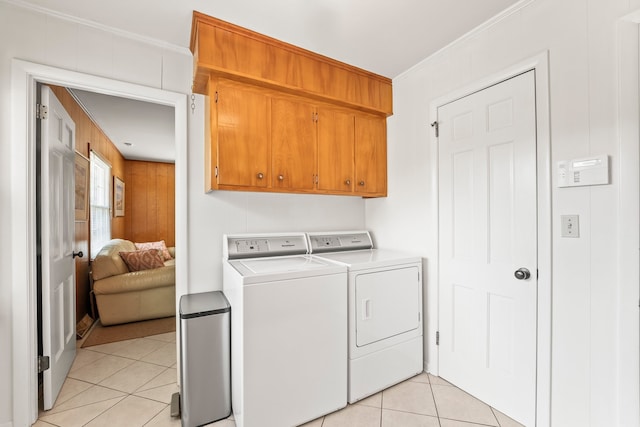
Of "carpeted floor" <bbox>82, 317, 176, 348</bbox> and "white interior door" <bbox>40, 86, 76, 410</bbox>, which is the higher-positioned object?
"white interior door" <bbox>40, 86, 76, 410</bbox>

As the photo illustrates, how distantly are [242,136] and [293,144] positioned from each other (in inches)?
15.3

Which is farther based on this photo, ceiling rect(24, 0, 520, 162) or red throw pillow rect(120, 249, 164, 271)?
red throw pillow rect(120, 249, 164, 271)

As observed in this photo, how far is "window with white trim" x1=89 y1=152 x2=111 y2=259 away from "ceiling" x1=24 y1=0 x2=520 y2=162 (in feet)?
8.24

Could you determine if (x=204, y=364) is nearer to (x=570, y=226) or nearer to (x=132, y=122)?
(x=570, y=226)

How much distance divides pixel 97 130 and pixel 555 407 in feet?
17.4

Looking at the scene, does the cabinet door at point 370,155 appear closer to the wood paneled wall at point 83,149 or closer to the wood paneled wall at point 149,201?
the wood paneled wall at point 83,149

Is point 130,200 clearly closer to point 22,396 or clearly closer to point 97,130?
point 97,130

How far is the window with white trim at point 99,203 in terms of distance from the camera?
384cm

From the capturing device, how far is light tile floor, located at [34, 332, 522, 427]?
1704 mm

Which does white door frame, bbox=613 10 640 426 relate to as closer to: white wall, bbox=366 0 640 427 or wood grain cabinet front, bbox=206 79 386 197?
white wall, bbox=366 0 640 427

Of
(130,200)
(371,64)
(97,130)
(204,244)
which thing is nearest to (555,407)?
(204,244)

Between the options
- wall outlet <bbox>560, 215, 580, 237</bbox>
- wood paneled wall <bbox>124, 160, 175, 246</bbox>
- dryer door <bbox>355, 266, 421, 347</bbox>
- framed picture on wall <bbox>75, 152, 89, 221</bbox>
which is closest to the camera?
wall outlet <bbox>560, 215, 580, 237</bbox>

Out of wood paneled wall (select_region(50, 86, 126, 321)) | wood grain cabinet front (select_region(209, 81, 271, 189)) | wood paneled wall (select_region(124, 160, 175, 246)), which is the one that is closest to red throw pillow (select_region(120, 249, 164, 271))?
Answer: wood paneled wall (select_region(50, 86, 126, 321))

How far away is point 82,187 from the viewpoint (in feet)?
10.5
